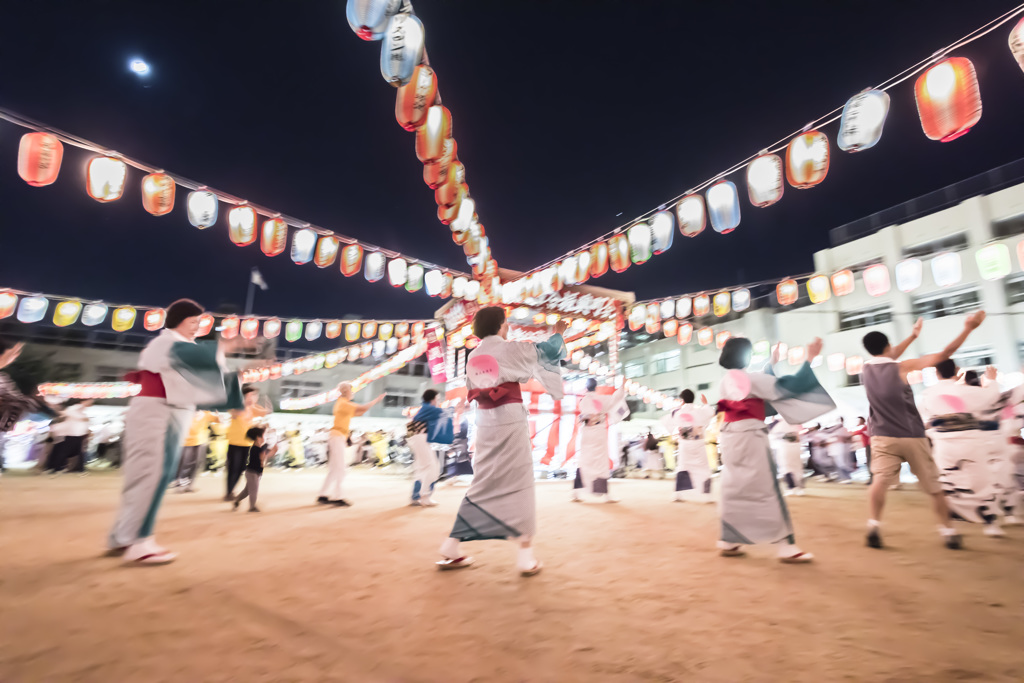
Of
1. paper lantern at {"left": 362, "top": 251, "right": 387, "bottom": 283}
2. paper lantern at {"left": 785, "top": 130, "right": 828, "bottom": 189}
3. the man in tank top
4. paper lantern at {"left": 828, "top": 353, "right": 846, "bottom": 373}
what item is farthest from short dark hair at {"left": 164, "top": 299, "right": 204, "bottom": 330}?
paper lantern at {"left": 828, "top": 353, "right": 846, "bottom": 373}

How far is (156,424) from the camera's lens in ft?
11.3

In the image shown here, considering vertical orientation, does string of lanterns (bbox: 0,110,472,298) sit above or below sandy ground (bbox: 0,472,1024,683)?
above

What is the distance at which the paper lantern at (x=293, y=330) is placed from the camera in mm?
14109

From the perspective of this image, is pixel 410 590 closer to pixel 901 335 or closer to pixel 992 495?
pixel 992 495

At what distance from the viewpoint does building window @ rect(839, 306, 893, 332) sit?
1800 cm

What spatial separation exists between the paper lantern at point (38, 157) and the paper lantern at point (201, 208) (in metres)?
1.54

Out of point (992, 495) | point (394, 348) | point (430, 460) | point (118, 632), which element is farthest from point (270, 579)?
point (394, 348)

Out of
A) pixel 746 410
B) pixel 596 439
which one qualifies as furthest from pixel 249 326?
pixel 746 410

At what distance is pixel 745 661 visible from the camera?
1876mm

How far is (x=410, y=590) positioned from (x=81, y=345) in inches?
1179

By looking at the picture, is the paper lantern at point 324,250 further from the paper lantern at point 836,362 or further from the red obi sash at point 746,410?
the paper lantern at point 836,362

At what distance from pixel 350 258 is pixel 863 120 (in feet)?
27.3

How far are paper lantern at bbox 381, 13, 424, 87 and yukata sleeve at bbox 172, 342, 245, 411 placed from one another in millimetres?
3215

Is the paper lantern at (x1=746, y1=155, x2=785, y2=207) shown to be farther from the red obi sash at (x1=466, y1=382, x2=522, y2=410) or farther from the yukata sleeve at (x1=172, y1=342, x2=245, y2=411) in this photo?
the yukata sleeve at (x1=172, y1=342, x2=245, y2=411)
